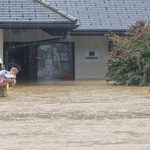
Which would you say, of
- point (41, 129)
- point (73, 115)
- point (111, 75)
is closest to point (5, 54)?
point (111, 75)

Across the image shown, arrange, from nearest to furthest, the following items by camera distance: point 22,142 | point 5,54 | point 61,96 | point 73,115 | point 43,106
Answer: point 22,142 → point 73,115 → point 43,106 → point 61,96 → point 5,54

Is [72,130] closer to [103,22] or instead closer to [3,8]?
[3,8]

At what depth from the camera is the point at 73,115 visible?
14258mm

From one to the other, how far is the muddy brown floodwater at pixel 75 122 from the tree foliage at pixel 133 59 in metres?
5.42

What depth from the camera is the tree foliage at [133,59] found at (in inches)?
997

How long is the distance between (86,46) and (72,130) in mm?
21013

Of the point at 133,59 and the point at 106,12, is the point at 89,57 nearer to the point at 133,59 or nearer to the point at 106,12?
the point at 106,12

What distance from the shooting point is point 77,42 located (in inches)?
1291

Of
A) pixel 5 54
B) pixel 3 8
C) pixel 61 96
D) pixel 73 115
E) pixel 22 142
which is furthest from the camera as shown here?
pixel 5 54

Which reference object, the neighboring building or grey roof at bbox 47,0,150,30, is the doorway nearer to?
the neighboring building

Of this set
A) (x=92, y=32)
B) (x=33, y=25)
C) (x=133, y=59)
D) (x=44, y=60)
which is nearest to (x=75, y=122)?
(x=33, y=25)

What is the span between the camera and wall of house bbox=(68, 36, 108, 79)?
32656mm

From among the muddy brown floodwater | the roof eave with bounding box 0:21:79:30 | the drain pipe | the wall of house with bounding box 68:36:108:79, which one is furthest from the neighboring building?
Answer: the muddy brown floodwater

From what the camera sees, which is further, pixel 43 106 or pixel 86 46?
pixel 86 46
